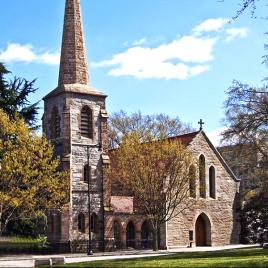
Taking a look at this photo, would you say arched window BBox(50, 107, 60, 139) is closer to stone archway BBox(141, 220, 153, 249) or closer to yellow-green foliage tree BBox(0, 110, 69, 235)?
yellow-green foliage tree BBox(0, 110, 69, 235)

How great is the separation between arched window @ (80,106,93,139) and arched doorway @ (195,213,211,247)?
13704 mm

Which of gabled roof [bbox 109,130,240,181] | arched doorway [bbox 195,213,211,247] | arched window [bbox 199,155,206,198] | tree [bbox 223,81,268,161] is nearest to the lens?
tree [bbox 223,81,268,161]

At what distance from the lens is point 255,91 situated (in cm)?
3553

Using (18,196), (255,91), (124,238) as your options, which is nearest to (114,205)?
(124,238)

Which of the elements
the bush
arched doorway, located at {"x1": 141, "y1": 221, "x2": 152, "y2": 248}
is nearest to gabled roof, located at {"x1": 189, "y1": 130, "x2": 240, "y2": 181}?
arched doorway, located at {"x1": 141, "y1": 221, "x2": 152, "y2": 248}

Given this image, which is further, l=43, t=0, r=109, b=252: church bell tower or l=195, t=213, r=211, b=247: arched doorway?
l=195, t=213, r=211, b=247: arched doorway

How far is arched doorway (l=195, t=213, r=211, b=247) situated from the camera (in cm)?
5441

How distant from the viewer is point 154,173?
45500 mm

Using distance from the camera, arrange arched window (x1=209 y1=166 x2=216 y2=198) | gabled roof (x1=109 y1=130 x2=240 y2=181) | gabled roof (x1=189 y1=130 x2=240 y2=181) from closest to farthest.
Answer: gabled roof (x1=109 y1=130 x2=240 y2=181) < gabled roof (x1=189 y1=130 x2=240 y2=181) < arched window (x1=209 y1=166 x2=216 y2=198)

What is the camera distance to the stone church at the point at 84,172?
4616 cm

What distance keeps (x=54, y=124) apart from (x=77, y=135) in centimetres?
297

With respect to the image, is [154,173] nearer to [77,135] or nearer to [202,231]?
[77,135]

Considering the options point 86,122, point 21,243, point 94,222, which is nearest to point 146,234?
point 94,222

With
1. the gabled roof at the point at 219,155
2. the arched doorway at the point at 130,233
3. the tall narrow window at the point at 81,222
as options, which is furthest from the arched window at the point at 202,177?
the tall narrow window at the point at 81,222
